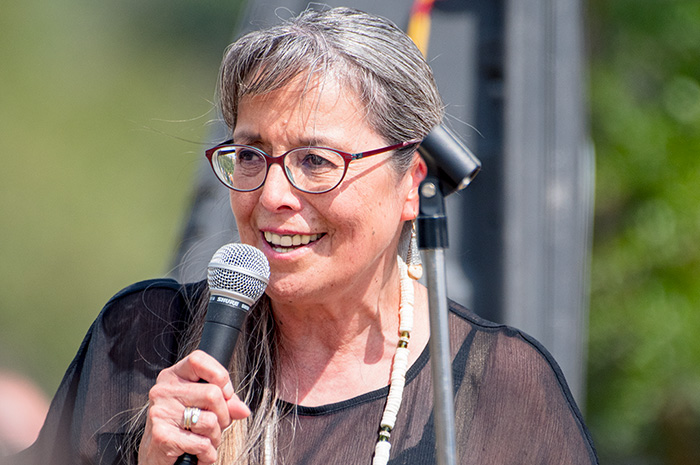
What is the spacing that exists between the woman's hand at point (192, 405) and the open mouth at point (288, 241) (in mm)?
462

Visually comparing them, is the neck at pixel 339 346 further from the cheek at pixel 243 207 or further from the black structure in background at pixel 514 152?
the black structure in background at pixel 514 152

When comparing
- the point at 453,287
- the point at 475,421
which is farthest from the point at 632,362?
the point at 475,421

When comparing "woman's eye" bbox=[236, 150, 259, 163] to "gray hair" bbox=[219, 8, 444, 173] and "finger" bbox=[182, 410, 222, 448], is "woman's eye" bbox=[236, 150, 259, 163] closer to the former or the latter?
"gray hair" bbox=[219, 8, 444, 173]

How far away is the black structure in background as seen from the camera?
2957 mm

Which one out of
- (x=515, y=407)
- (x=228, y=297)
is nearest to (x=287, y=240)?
(x=228, y=297)

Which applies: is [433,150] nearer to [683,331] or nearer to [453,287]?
[453,287]

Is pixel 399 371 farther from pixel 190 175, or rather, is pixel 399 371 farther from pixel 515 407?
pixel 190 175

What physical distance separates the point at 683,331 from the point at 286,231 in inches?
177

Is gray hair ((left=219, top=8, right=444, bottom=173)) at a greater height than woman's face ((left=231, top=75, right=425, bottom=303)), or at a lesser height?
greater

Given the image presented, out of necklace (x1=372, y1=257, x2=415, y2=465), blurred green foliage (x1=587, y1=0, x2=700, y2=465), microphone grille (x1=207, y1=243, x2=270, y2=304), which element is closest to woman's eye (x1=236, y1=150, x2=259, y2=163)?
microphone grille (x1=207, y1=243, x2=270, y2=304)

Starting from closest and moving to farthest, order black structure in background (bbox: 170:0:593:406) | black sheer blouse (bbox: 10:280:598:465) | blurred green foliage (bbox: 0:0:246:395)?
black sheer blouse (bbox: 10:280:598:465), black structure in background (bbox: 170:0:593:406), blurred green foliage (bbox: 0:0:246:395)

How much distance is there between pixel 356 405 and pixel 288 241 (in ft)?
1.45

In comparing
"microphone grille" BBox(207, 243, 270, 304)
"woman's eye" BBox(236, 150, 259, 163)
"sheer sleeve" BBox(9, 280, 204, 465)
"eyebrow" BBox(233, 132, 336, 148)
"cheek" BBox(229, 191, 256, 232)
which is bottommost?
"sheer sleeve" BBox(9, 280, 204, 465)

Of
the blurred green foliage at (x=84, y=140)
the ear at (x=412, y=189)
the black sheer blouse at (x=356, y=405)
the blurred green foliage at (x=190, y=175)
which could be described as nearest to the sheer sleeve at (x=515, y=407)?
the black sheer blouse at (x=356, y=405)
